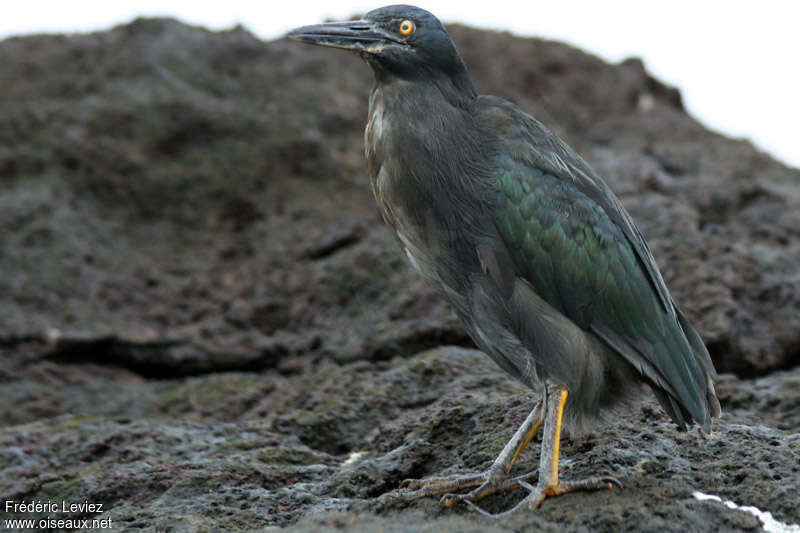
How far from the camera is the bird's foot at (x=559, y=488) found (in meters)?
4.21

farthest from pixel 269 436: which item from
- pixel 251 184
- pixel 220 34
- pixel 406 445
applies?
pixel 220 34

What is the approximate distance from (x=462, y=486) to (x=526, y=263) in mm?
1038

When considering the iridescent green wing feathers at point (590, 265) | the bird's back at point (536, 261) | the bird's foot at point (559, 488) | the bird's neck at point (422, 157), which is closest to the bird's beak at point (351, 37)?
the bird's neck at point (422, 157)

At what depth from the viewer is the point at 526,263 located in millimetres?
4566

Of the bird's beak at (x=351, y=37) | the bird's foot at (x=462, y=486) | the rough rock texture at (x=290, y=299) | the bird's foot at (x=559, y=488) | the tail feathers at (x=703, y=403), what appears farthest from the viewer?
the bird's beak at (x=351, y=37)

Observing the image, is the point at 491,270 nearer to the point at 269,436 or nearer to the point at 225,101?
the point at 269,436

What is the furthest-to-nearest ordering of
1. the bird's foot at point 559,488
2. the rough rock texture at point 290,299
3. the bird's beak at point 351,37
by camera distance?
the bird's beak at point 351,37, the rough rock texture at point 290,299, the bird's foot at point 559,488

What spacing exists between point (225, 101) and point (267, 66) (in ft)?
1.84

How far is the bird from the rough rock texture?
0.29 meters

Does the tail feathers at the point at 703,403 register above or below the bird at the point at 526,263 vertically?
below

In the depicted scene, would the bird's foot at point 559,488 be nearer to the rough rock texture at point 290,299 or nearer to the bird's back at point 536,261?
the rough rock texture at point 290,299

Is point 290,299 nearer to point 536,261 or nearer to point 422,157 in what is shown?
point 422,157

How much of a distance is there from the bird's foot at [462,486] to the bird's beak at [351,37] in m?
2.04

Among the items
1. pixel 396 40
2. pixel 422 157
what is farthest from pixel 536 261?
pixel 396 40
